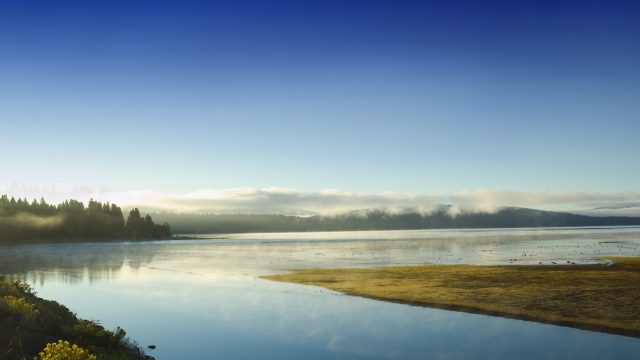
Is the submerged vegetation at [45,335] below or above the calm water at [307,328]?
above

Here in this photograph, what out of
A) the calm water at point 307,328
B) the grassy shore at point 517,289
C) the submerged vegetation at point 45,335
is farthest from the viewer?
the grassy shore at point 517,289

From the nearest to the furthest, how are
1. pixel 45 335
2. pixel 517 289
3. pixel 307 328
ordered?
1. pixel 45 335
2. pixel 307 328
3. pixel 517 289

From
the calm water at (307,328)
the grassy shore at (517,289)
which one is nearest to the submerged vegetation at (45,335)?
the calm water at (307,328)

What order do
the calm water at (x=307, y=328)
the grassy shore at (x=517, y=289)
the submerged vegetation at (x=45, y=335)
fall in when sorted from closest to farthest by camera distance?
1. the submerged vegetation at (x=45, y=335)
2. the calm water at (x=307, y=328)
3. the grassy shore at (x=517, y=289)

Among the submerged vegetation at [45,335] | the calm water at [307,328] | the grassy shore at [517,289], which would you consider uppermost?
the submerged vegetation at [45,335]

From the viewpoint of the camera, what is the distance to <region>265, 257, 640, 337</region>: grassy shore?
33.3 metres

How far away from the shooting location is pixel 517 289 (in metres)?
44.3

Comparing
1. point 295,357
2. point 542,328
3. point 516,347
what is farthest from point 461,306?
point 295,357

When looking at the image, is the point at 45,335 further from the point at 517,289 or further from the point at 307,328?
the point at 517,289

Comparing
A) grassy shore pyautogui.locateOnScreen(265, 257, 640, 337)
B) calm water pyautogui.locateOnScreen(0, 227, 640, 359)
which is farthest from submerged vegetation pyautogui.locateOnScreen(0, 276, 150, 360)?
grassy shore pyautogui.locateOnScreen(265, 257, 640, 337)

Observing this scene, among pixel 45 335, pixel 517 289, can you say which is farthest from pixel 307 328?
pixel 517 289

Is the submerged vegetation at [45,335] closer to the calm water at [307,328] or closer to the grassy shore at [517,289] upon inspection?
the calm water at [307,328]

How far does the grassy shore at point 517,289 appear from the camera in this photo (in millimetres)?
33281

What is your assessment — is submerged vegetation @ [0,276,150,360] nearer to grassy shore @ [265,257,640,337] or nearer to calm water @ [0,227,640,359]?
calm water @ [0,227,640,359]
